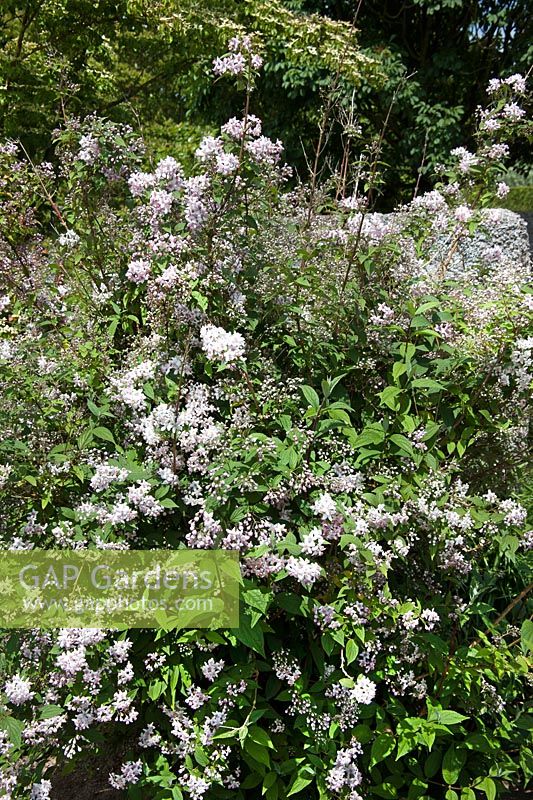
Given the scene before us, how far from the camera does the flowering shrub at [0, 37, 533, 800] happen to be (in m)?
2.07

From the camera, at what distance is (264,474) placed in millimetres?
2141

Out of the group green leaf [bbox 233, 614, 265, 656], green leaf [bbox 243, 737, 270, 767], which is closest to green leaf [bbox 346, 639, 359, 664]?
green leaf [bbox 233, 614, 265, 656]

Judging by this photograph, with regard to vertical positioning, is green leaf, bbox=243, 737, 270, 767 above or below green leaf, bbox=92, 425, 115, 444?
below

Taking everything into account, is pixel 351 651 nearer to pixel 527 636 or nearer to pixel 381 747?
pixel 381 747

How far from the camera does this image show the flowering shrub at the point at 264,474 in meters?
2.07

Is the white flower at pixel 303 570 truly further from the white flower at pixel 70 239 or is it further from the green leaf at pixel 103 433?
the white flower at pixel 70 239

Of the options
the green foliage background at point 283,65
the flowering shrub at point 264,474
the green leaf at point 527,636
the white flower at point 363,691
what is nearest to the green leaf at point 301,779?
the flowering shrub at point 264,474

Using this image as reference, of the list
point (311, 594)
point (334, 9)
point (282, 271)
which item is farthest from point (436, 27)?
point (311, 594)

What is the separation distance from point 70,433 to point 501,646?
166cm

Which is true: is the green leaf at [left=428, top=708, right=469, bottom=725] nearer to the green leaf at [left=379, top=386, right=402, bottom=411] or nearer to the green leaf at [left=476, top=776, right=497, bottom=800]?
the green leaf at [left=476, top=776, right=497, bottom=800]

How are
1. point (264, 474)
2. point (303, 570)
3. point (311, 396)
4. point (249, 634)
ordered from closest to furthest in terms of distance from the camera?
1. point (303, 570)
2. point (249, 634)
3. point (264, 474)
4. point (311, 396)

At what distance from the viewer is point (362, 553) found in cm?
203

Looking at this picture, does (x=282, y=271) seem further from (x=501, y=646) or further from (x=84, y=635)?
(x=501, y=646)

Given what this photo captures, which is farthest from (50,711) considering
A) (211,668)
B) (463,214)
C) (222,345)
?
(463,214)
